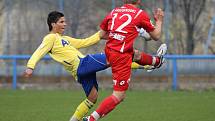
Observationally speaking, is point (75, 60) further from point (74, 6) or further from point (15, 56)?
point (74, 6)

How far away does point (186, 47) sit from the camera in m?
19.6

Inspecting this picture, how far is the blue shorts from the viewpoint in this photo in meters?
7.94

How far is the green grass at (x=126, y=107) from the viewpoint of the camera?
10.0 m

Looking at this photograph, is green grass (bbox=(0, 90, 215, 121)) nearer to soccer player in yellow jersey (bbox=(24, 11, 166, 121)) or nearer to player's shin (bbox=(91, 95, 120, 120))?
soccer player in yellow jersey (bbox=(24, 11, 166, 121))

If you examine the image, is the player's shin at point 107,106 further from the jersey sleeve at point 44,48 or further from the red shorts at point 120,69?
the jersey sleeve at point 44,48

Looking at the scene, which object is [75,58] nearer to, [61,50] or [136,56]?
[61,50]

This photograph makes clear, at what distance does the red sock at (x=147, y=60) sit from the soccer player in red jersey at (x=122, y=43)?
13.8 inches

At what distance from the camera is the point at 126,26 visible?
24.2 ft

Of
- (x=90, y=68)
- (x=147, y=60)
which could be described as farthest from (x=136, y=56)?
(x=90, y=68)

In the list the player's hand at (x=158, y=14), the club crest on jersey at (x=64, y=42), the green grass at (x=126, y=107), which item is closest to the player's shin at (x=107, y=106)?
the player's hand at (x=158, y=14)

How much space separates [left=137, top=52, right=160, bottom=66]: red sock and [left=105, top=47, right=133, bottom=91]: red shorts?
0.41m

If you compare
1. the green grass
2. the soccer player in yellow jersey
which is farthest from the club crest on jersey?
the green grass

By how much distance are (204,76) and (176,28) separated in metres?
3.02

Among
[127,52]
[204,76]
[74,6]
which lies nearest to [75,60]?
[127,52]
